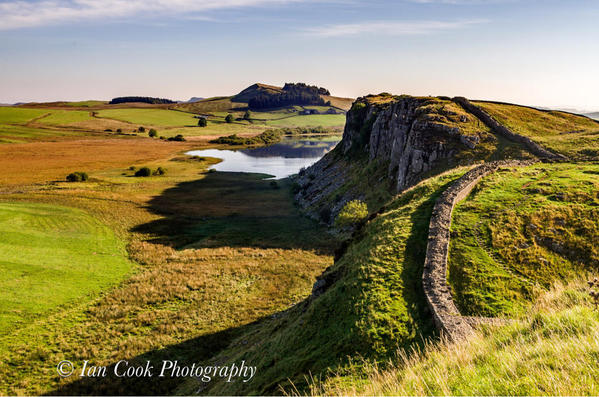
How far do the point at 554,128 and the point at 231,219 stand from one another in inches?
2476

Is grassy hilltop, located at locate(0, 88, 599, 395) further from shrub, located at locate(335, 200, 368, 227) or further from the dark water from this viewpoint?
the dark water

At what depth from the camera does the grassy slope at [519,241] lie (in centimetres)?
1500

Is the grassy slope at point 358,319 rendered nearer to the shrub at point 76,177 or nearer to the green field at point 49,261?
the green field at point 49,261

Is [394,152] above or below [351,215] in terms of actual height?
above

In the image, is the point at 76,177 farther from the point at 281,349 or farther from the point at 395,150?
the point at 281,349

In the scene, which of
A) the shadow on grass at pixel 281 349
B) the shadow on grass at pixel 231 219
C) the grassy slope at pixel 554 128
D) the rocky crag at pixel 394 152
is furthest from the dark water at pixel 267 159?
the shadow on grass at pixel 281 349

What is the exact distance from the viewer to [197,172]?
383 ft

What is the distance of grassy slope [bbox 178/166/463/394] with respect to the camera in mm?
12914

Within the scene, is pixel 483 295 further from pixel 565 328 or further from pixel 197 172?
pixel 197 172

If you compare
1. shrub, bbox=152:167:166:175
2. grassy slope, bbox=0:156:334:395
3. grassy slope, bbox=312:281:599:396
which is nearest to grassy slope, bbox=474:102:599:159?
grassy slope, bbox=0:156:334:395

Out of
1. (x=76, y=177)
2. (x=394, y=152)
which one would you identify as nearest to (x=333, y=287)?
(x=394, y=152)

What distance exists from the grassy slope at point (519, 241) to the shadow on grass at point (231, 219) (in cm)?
2714

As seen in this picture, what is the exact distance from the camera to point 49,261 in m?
32.8

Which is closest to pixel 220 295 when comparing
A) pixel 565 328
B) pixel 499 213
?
pixel 499 213
